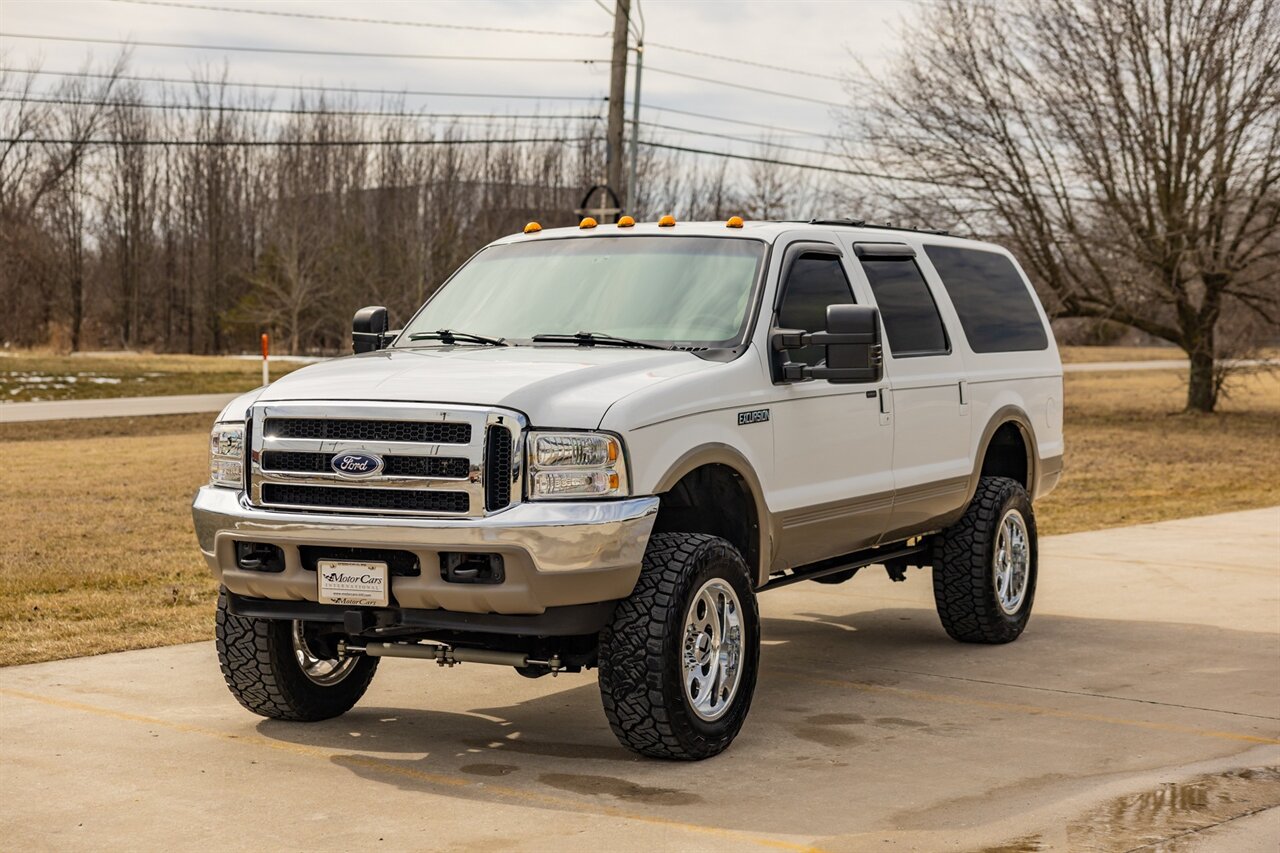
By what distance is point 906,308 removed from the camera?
8453mm

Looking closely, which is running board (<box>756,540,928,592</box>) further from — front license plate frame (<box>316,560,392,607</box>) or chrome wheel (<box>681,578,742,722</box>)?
front license plate frame (<box>316,560,392,607</box>)

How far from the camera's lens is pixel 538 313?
24.3 ft

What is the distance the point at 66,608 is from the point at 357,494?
4398mm

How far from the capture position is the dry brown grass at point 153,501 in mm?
9391

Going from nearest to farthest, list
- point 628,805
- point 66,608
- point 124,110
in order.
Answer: point 628,805, point 66,608, point 124,110

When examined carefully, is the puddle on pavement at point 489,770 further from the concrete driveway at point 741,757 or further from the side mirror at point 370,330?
the side mirror at point 370,330

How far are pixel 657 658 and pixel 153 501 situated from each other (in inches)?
422

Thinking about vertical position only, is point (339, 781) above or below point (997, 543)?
below

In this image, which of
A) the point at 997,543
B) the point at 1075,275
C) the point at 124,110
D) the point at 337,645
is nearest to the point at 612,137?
the point at 1075,275

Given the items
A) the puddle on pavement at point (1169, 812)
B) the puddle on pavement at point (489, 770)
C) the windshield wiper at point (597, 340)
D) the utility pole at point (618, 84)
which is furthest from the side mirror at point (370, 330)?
the utility pole at point (618, 84)

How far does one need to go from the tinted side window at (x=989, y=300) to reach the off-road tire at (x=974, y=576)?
894mm

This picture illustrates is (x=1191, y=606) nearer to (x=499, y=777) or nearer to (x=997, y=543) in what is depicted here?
(x=997, y=543)

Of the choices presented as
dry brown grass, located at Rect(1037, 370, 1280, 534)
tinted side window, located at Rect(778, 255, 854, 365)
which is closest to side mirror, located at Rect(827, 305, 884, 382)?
tinted side window, located at Rect(778, 255, 854, 365)

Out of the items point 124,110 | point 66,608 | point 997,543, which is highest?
point 124,110
